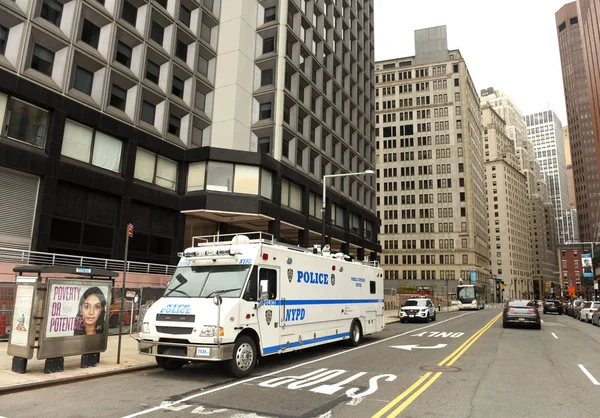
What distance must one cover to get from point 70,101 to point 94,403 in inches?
746

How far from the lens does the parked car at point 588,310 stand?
2994cm

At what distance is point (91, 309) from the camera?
10297 millimetres

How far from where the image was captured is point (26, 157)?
19.7 metres

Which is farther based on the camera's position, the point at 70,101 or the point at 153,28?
the point at 153,28

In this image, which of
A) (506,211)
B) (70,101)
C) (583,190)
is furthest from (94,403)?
(583,190)

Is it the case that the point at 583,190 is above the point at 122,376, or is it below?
above

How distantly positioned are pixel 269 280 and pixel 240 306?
1.40 metres

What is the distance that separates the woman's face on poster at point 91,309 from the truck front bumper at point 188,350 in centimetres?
151

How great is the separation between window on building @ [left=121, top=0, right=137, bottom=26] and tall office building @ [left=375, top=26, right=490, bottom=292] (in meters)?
86.1

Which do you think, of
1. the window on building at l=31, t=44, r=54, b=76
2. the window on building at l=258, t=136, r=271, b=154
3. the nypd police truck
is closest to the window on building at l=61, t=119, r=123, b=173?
the window on building at l=31, t=44, r=54, b=76

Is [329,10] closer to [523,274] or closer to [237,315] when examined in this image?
[237,315]

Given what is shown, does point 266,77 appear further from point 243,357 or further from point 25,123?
point 243,357

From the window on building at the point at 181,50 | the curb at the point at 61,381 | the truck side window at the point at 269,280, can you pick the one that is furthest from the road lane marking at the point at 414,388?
the window on building at the point at 181,50

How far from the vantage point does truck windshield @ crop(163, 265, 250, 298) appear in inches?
398
